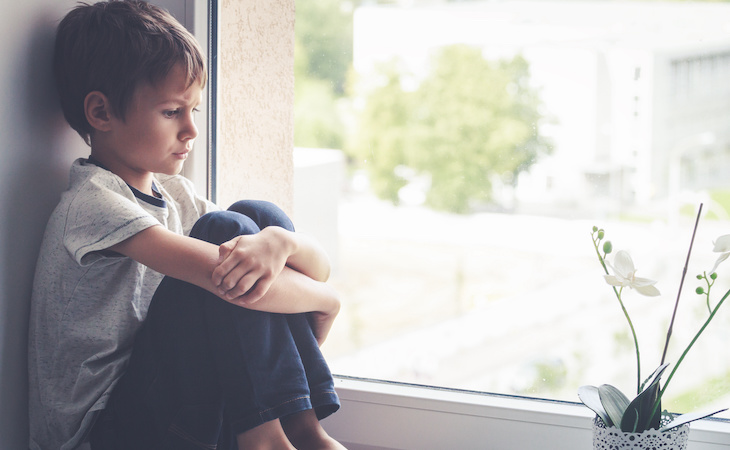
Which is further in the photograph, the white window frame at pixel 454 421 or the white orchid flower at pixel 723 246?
the white window frame at pixel 454 421

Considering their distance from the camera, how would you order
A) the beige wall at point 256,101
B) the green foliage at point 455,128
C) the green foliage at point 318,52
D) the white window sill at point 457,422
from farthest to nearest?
1. the green foliage at point 455,128
2. the green foliage at point 318,52
3. the beige wall at point 256,101
4. the white window sill at point 457,422

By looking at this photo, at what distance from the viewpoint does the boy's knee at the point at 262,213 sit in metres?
0.94

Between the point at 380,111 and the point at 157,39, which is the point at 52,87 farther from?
the point at 380,111

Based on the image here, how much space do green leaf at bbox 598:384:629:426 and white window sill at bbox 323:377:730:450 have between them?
161 millimetres

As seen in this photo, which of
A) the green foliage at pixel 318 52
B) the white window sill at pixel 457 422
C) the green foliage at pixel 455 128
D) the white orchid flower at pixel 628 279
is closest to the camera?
the white orchid flower at pixel 628 279

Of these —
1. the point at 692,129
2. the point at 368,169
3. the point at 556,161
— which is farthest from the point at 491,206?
the point at 692,129

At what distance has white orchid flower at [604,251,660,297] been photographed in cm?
88

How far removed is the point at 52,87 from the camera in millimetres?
917

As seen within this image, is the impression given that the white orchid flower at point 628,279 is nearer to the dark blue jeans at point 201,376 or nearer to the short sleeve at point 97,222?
the dark blue jeans at point 201,376

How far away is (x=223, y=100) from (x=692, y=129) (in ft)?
3.37

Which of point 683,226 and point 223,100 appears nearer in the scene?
point 223,100

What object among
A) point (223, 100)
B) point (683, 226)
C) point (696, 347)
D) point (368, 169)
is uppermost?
point (223, 100)

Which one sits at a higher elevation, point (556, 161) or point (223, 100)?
point (223, 100)

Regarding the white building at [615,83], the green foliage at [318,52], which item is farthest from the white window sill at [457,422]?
the green foliage at [318,52]
